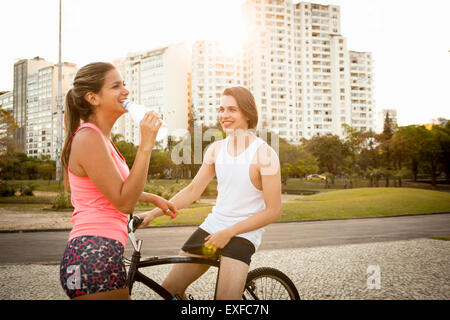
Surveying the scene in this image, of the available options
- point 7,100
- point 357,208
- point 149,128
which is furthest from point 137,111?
point 7,100

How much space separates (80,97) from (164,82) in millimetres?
129717

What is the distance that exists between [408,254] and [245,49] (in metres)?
122

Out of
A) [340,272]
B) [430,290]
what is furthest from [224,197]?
[340,272]

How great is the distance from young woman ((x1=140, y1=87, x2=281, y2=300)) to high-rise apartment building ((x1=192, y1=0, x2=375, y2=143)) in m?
111

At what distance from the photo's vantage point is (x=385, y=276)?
629 centimetres

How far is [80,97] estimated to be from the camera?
1.89 metres

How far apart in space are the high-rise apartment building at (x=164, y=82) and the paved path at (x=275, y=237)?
114m

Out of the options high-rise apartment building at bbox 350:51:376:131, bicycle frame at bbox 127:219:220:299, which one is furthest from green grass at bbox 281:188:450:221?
high-rise apartment building at bbox 350:51:376:131

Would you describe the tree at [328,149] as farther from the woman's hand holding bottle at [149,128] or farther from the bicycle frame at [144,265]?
the woman's hand holding bottle at [149,128]

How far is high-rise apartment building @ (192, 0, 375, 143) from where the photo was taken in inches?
4646

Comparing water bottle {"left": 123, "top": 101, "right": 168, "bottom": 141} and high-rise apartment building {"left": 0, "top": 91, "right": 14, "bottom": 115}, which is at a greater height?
high-rise apartment building {"left": 0, "top": 91, "right": 14, "bottom": 115}

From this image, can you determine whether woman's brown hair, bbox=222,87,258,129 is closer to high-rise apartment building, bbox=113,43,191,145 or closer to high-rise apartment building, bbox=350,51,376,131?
high-rise apartment building, bbox=113,43,191,145

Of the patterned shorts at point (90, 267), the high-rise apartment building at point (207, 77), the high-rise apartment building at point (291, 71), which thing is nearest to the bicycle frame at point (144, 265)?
the patterned shorts at point (90, 267)
